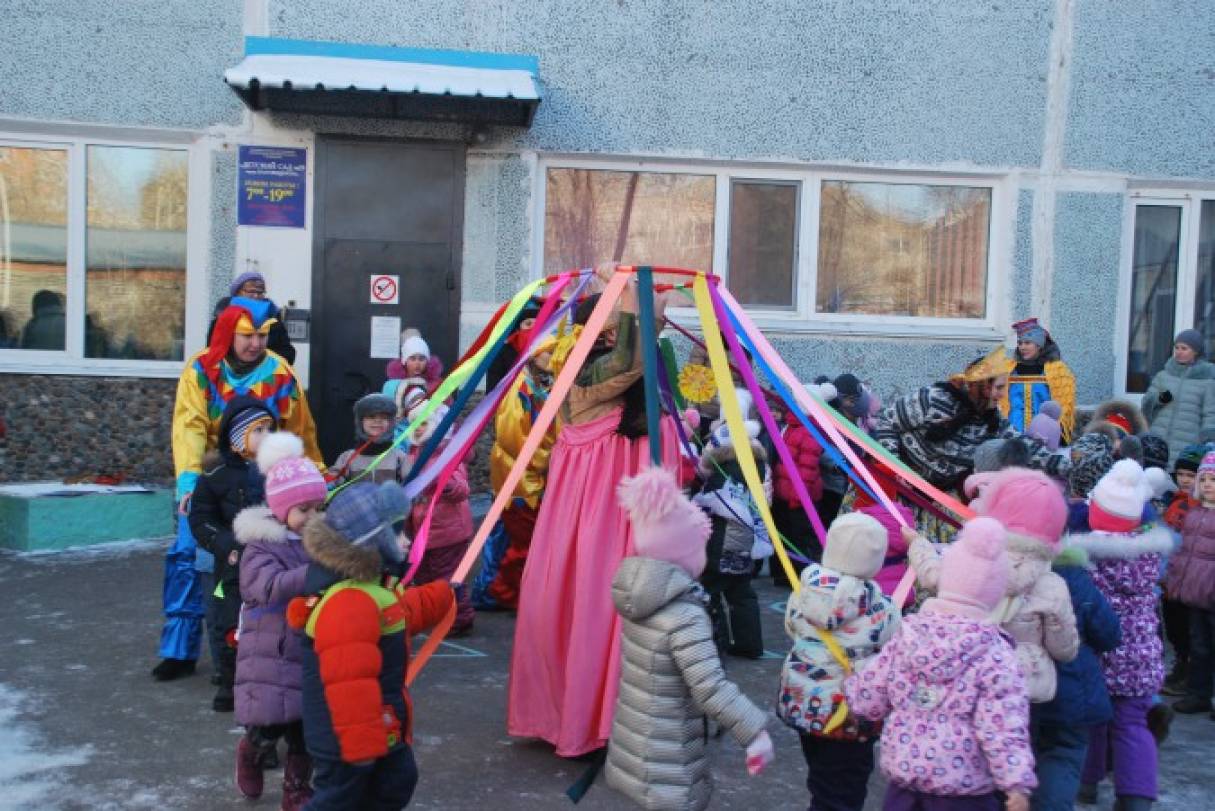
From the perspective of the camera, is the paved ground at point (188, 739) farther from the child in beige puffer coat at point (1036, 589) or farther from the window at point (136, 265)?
the window at point (136, 265)

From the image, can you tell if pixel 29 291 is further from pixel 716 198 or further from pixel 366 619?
pixel 366 619

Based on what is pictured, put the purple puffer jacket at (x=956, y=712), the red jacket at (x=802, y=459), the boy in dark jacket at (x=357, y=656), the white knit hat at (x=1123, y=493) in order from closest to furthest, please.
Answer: the purple puffer jacket at (x=956, y=712)
the boy in dark jacket at (x=357, y=656)
the white knit hat at (x=1123, y=493)
the red jacket at (x=802, y=459)

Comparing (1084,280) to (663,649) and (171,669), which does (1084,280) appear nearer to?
(663,649)

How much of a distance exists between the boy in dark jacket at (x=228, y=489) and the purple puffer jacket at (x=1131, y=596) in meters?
3.16

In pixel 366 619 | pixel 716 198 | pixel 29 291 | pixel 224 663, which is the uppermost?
pixel 716 198

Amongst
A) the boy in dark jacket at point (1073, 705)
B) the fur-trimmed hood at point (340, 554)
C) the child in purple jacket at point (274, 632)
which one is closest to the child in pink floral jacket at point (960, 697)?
the boy in dark jacket at point (1073, 705)

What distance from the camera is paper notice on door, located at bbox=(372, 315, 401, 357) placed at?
8.84 m

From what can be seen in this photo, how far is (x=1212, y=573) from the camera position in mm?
5402

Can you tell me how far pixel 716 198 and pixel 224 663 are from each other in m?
5.51

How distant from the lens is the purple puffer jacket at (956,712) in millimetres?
2996

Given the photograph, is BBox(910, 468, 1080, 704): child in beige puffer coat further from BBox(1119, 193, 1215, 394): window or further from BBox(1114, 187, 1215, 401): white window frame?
BBox(1119, 193, 1215, 394): window

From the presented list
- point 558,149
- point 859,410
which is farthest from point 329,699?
point 558,149

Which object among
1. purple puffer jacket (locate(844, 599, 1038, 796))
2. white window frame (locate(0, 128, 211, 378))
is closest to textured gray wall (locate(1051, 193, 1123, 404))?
white window frame (locate(0, 128, 211, 378))

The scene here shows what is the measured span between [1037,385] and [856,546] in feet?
17.7
